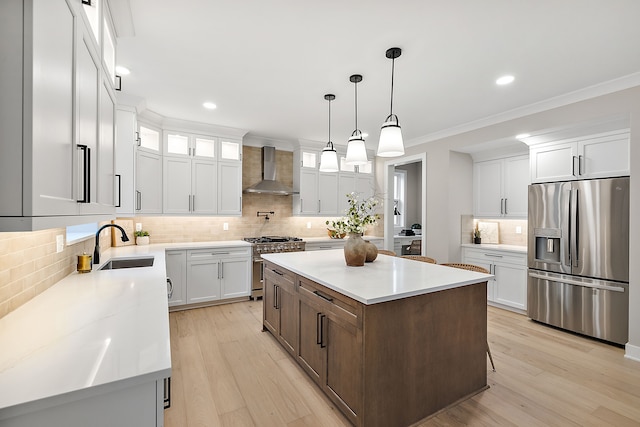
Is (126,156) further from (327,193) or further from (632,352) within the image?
(632,352)

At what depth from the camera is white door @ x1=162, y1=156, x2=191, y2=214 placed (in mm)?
4168

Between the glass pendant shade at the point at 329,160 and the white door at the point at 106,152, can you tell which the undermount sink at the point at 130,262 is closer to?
the white door at the point at 106,152

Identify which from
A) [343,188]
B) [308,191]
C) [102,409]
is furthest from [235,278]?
[102,409]

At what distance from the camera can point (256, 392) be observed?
2.27 m

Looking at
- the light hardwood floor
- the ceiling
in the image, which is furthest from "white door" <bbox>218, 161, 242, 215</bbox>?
the light hardwood floor

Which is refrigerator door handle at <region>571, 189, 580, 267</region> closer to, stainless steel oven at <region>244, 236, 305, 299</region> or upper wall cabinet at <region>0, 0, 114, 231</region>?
stainless steel oven at <region>244, 236, 305, 299</region>

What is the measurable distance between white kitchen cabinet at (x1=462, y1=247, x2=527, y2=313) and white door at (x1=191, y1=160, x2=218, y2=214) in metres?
4.06

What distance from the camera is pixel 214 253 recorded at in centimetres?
427

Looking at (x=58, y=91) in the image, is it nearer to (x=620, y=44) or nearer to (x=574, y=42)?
(x=574, y=42)

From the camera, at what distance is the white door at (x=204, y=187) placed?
4383 mm

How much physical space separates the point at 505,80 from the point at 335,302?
269cm

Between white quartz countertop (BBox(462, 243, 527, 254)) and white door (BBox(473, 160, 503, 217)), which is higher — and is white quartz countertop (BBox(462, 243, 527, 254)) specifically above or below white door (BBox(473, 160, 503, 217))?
below

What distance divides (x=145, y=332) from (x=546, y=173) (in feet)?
14.4

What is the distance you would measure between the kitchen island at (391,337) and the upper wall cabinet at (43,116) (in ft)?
4.64
